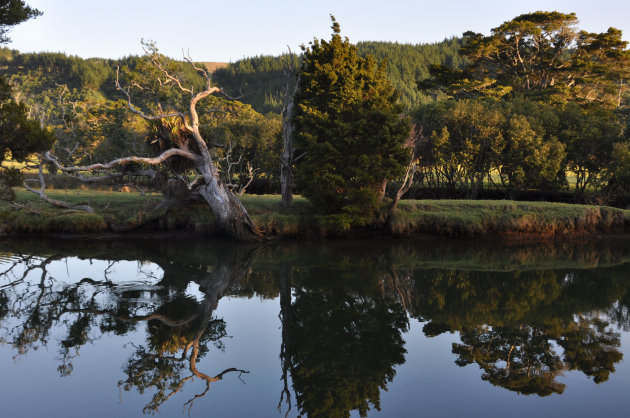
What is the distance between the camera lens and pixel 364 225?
82.3ft

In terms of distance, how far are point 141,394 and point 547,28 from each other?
45.0 metres

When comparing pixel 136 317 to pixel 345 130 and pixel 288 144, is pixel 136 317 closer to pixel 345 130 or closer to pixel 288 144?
pixel 345 130

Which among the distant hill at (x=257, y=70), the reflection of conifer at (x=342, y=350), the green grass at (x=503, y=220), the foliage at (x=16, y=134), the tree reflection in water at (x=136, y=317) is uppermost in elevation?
the distant hill at (x=257, y=70)

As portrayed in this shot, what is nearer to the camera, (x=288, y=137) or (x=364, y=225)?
(x=364, y=225)

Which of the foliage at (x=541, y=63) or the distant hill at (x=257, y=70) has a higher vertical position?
the distant hill at (x=257, y=70)

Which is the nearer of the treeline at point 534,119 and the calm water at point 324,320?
the calm water at point 324,320

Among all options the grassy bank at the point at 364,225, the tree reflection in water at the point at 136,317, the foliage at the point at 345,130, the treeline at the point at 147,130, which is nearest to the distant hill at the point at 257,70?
the treeline at the point at 147,130

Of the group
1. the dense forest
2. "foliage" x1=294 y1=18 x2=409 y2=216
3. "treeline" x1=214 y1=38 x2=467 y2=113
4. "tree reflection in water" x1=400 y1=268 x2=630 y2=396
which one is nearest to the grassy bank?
"foliage" x1=294 y1=18 x2=409 y2=216

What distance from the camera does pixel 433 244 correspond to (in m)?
24.9

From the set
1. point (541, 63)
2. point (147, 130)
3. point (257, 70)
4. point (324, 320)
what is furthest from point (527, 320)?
point (257, 70)

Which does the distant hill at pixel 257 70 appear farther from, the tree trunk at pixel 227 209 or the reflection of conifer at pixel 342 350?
the reflection of conifer at pixel 342 350

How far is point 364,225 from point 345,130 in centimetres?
519

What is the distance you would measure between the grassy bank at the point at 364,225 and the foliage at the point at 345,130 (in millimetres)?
1657

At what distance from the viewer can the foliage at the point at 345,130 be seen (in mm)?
24562
